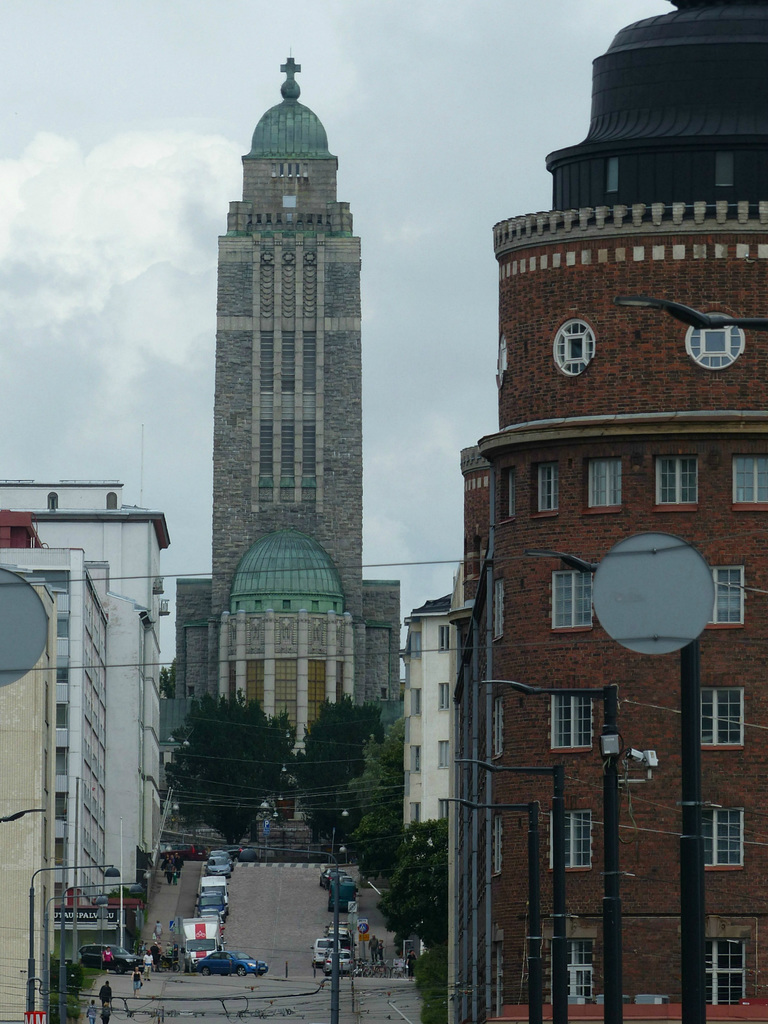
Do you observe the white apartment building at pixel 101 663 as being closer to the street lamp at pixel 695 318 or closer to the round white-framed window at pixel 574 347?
the round white-framed window at pixel 574 347

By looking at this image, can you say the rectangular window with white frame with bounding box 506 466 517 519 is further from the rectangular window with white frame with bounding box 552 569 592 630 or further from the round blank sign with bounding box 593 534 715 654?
the round blank sign with bounding box 593 534 715 654

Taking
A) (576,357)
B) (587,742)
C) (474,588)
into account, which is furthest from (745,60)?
(474,588)

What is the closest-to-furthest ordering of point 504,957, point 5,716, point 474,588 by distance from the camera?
1. point 504,957
2. point 474,588
3. point 5,716

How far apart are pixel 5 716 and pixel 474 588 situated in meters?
30.3

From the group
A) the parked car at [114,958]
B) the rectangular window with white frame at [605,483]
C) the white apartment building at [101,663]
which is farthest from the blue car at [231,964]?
the rectangular window with white frame at [605,483]

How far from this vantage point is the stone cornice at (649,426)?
52.9 m

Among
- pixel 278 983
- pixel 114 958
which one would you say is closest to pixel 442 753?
pixel 114 958

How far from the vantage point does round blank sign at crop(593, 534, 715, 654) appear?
17594 millimetres

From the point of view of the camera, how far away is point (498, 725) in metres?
56.8

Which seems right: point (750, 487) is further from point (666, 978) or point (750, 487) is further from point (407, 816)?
point (407, 816)

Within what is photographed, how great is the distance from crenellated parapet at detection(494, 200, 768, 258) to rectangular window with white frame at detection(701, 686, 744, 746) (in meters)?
10.3

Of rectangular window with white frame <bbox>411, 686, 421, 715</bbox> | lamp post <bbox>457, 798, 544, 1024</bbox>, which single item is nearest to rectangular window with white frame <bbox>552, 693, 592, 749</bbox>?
lamp post <bbox>457, 798, 544, 1024</bbox>

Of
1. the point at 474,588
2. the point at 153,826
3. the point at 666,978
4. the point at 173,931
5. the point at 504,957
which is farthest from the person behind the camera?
the point at 153,826

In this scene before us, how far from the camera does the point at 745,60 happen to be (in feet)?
185
